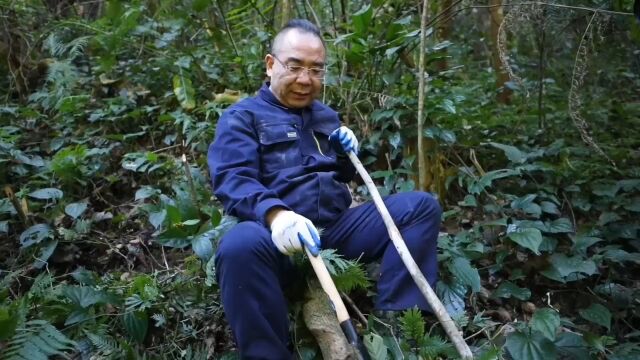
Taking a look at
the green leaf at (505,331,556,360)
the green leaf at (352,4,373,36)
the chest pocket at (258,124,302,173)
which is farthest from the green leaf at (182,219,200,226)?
the green leaf at (352,4,373,36)

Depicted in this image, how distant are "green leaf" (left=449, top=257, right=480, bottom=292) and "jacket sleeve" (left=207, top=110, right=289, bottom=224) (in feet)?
3.29

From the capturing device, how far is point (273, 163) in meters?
2.60

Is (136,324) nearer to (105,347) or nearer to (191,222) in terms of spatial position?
(105,347)

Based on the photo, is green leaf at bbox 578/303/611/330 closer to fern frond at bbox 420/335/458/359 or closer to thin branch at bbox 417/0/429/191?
fern frond at bbox 420/335/458/359

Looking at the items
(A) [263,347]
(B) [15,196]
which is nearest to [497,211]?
(A) [263,347]

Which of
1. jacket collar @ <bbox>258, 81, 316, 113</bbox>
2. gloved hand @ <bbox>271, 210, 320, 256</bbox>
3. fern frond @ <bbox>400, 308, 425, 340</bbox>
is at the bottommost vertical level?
fern frond @ <bbox>400, 308, 425, 340</bbox>

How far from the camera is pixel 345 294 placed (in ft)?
8.70

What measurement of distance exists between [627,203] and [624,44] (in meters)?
2.06

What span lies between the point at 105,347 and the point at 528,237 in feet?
7.16

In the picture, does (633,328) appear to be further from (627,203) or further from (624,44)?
(624,44)

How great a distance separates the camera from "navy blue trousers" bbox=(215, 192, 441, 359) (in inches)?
80.0

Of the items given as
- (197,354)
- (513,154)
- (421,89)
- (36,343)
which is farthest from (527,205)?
(36,343)

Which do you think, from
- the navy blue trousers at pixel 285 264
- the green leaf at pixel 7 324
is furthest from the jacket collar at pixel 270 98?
the green leaf at pixel 7 324

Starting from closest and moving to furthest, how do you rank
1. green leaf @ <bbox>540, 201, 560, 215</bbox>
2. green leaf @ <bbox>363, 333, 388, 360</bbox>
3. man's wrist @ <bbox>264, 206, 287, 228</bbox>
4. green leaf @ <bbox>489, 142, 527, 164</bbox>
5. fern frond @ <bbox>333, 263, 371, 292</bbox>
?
green leaf @ <bbox>363, 333, 388, 360</bbox> → man's wrist @ <bbox>264, 206, 287, 228</bbox> → fern frond @ <bbox>333, 263, 371, 292</bbox> → green leaf @ <bbox>540, 201, 560, 215</bbox> → green leaf @ <bbox>489, 142, 527, 164</bbox>
